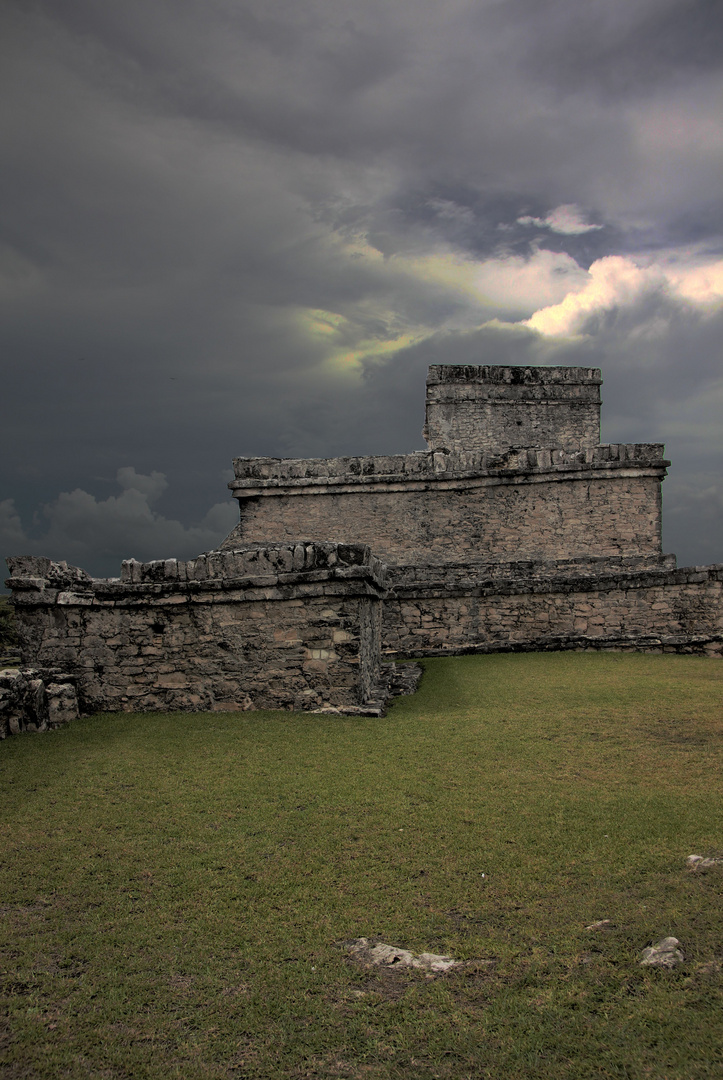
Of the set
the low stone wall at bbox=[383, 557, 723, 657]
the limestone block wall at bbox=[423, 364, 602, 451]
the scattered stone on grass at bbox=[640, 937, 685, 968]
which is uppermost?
the limestone block wall at bbox=[423, 364, 602, 451]

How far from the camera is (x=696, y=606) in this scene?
13.5 m

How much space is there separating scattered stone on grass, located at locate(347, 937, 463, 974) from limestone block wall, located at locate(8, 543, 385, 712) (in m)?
4.80

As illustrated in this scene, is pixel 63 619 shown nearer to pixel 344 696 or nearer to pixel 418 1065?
pixel 344 696

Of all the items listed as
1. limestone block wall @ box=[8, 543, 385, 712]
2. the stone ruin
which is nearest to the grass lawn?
limestone block wall @ box=[8, 543, 385, 712]

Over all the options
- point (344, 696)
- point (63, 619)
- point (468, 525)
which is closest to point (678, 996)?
point (344, 696)

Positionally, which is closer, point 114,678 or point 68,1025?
point 68,1025

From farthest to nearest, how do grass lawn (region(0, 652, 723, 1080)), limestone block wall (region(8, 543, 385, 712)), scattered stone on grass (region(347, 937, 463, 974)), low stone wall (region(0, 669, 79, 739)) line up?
limestone block wall (region(8, 543, 385, 712))
low stone wall (region(0, 669, 79, 739))
scattered stone on grass (region(347, 937, 463, 974))
grass lawn (region(0, 652, 723, 1080))

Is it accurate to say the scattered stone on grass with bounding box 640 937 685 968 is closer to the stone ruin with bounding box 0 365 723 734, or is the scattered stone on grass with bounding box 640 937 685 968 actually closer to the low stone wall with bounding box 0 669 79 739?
the stone ruin with bounding box 0 365 723 734

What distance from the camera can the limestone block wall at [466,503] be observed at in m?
16.3

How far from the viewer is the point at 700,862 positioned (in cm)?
397

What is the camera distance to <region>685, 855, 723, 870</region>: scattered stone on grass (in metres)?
3.91

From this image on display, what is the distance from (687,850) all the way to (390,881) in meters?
1.82

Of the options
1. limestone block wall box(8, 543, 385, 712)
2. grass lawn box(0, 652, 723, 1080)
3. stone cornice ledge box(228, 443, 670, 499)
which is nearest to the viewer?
grass lawn box(0, 652, 723, 1080)

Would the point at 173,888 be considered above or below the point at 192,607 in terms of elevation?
below
